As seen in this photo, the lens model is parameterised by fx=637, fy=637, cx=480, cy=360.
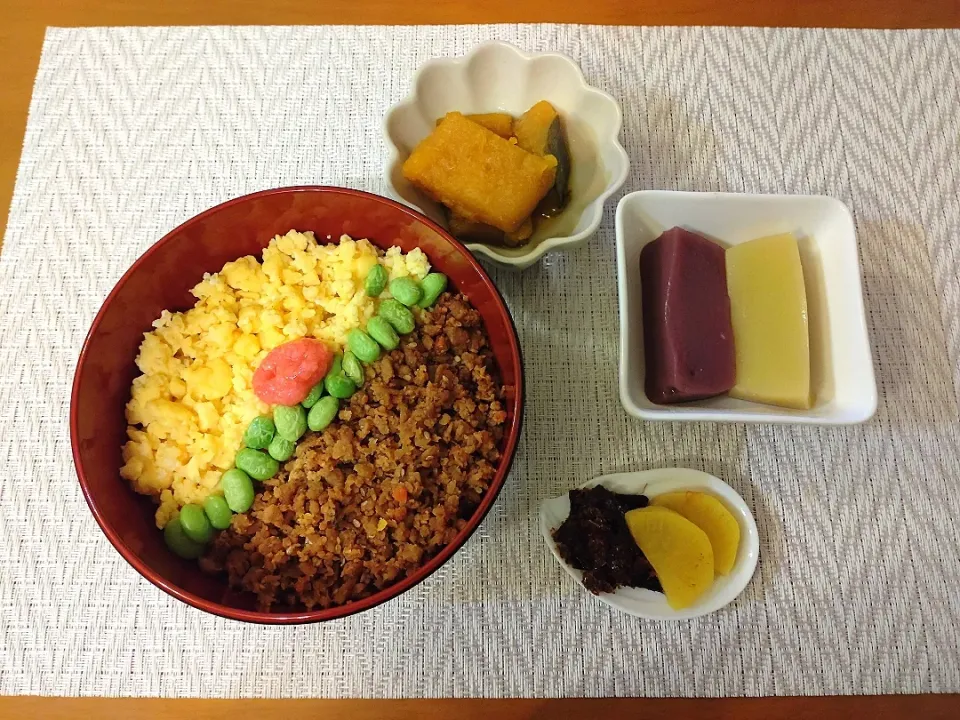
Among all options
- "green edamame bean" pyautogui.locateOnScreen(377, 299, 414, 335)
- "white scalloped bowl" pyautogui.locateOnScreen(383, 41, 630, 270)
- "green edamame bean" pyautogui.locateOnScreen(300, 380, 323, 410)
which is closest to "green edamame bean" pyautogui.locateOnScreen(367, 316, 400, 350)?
"green edamame bean" pyautogui.locateOnScreen(377, 299, 414, 335)

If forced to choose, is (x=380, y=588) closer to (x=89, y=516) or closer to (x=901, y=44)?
(x=89, y=516)

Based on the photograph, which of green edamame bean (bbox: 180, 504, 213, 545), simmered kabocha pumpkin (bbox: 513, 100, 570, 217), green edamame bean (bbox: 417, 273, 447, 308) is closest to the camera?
green edamame bean (bbox: 180, 504, 213, 545)

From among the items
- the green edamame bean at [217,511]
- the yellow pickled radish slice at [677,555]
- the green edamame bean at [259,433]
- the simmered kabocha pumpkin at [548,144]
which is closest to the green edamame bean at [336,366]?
the green edamame bean at [259,433]

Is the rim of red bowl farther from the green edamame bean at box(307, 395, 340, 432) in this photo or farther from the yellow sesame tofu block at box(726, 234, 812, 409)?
the yellow sesame tofu block at box(726, 234, 812, 409)

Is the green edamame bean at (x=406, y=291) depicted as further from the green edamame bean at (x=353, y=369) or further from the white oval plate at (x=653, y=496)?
the white oval plate at (x=653, y=496)

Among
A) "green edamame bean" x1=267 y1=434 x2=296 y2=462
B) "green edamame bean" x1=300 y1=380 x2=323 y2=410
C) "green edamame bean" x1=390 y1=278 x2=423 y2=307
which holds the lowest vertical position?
"green edamame bean" x1=267 y1=434 x2=296 y2=462

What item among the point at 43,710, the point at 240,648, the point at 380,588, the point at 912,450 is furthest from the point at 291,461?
the point at 912,450
